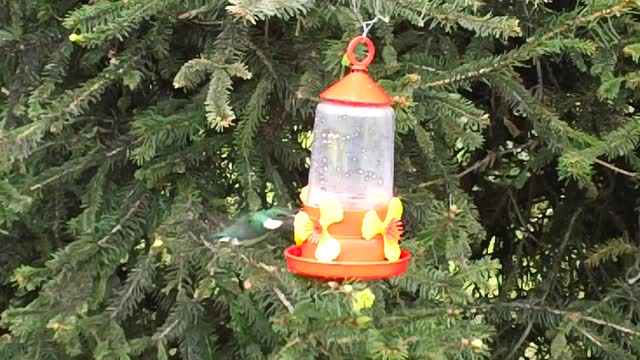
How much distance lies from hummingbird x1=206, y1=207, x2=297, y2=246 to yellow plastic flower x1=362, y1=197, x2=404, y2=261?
34 cm

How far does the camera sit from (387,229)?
4.97 ft

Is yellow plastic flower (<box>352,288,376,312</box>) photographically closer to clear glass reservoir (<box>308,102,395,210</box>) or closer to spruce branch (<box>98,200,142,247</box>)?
clear glass reservoir (<box>308,102,395,210</box>)

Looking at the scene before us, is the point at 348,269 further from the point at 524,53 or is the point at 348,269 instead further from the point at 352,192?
the point at 524,53

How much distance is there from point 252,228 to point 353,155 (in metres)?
0.27

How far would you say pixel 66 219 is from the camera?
2.27m

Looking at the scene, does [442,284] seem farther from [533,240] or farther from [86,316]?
[533,240]

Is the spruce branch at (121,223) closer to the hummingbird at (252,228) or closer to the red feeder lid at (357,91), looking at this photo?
the hummingbird at (252,228)

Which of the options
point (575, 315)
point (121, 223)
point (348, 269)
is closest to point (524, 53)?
point (348, 269)

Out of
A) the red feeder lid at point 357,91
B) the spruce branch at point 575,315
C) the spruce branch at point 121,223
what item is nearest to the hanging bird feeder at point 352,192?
the red feeder lid at point 357,91

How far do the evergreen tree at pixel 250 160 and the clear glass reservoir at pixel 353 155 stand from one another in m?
0.06

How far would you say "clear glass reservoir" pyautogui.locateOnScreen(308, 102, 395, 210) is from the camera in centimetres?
165

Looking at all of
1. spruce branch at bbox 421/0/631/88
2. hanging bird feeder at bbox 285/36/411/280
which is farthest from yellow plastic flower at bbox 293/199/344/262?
spruce branch at bbox 421/0/631/88

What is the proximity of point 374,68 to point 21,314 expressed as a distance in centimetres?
84

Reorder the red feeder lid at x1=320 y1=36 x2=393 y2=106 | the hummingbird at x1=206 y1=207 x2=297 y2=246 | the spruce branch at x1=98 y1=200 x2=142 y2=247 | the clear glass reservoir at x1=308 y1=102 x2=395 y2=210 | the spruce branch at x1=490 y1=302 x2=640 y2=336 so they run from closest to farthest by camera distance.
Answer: the red feeder lid at x1=320 y1=36 x2=393 y2=106 < the clear glass reservoir at x1=308 y1=102 x2=395 y2=210 < the hummingbird at x1=206 y1=207 x2=297 y2=246 < the spruce branch at x1=98 y1=200 x2=142 y2=247 < the spruce branch at x1=490 y1=302 x2=640 y2=336
